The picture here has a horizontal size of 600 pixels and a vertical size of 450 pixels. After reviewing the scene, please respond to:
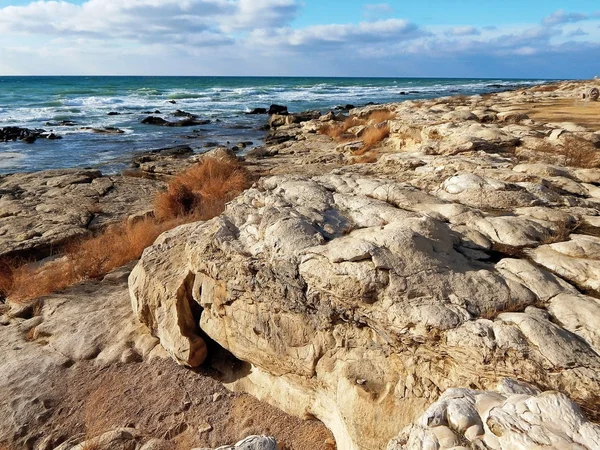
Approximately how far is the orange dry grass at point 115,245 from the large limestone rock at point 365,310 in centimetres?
274

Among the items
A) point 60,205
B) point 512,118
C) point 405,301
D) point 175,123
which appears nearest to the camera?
point 405,301

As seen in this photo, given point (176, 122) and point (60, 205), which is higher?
point (60, 205)

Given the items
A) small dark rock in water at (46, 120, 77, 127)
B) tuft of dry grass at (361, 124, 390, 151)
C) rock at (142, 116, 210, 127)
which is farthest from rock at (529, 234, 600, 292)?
small dark rock in water at (46, 120, 77, 127)

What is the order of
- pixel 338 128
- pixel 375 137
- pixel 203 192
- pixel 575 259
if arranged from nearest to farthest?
pixel 575 259, pixel 203 192, pixel 375 137, pixel 338 128

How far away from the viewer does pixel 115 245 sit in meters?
8.72

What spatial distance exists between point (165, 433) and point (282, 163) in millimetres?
11878

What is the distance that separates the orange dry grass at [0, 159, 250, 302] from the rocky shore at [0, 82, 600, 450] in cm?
42

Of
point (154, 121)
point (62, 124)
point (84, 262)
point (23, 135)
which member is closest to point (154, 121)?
point (154, 121)

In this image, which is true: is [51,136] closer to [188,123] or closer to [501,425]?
[188,123]

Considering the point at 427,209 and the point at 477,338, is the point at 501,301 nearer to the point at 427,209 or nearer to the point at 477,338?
the point at 477,338

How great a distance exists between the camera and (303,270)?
4.30 m

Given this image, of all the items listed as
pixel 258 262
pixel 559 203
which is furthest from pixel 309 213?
pixel 559 203

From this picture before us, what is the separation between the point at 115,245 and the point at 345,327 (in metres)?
5.94

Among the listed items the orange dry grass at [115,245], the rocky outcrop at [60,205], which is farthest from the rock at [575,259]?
the rocky outcrop at [60,205]
